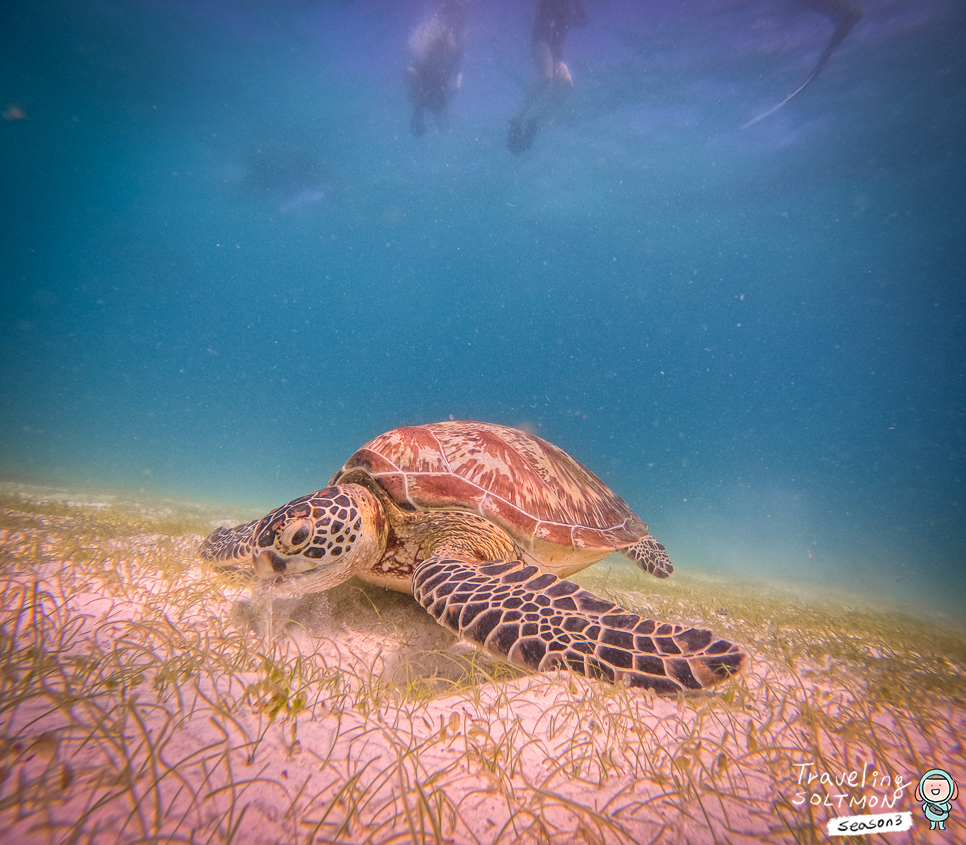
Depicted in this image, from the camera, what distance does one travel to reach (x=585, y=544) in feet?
10.1

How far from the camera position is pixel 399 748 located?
107 cm

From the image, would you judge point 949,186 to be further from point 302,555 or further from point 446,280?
point 446,280

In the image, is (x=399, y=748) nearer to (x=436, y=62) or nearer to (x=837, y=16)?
(x=837, y=16)

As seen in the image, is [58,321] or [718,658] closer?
[718,658]

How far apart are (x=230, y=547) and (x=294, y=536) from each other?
1.18 m

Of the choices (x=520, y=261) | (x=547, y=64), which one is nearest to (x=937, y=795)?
(x=547, y=64)

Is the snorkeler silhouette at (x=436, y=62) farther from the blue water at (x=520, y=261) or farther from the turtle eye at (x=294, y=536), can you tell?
the turtle eye at (x=294, y=536)

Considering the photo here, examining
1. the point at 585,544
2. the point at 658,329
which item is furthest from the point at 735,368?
the point at 585,544

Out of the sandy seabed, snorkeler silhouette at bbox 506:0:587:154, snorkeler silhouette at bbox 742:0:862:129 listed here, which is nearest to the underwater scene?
the sandy seabed

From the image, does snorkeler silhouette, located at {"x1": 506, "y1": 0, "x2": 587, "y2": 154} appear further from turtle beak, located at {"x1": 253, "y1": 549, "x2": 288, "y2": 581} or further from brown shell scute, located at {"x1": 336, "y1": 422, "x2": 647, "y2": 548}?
turtle beak, located at {"x1": 253, "y1": 549, "x2": 288, "y2": 581}

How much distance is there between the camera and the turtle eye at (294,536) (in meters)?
2.06

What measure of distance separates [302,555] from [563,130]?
25247 millimetres

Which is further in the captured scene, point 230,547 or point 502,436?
point 502,436

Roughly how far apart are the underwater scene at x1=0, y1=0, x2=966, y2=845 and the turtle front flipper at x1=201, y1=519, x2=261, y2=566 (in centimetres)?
5
